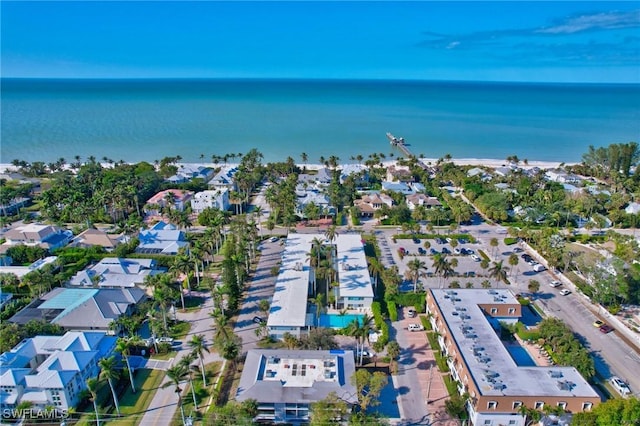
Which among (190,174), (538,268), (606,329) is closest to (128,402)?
(606,329)

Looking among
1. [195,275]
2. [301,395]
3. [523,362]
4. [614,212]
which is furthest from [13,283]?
[614,212]

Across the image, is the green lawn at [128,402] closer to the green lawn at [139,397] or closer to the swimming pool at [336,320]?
the green lawn at [139,397]

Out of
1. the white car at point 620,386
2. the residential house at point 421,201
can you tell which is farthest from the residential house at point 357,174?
the white car at point 620,386

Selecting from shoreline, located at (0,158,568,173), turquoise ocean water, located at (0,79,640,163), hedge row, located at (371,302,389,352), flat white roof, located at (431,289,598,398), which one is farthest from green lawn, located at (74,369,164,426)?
turquoise ocean water, located at (0,79,640,163)

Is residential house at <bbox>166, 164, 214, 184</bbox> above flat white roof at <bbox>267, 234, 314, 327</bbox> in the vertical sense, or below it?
above

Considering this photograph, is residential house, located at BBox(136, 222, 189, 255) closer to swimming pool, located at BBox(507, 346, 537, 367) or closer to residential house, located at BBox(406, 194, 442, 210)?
residential house, located at BBox(406, 194, 442, 210)

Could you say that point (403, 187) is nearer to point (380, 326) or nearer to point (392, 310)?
point (392, 310)

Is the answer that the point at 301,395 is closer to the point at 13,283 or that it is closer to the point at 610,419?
the point at 610,419
